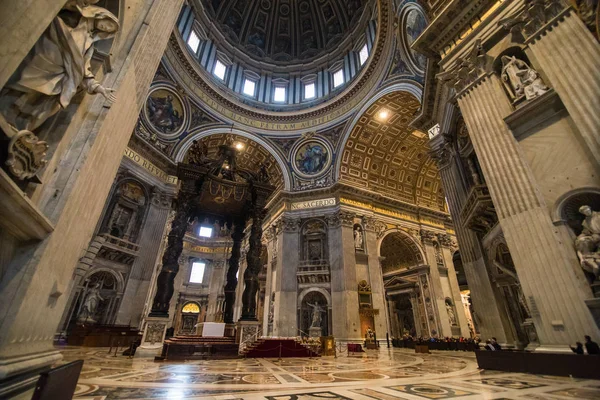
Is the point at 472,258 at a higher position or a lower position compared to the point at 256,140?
lower

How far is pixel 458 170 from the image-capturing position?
8625 mm

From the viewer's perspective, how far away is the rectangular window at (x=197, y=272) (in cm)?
2595

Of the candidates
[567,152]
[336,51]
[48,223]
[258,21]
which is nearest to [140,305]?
[48,223]

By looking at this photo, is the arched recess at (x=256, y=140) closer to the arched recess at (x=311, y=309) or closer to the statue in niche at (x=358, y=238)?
the statue in niche at (x=358, y=238)

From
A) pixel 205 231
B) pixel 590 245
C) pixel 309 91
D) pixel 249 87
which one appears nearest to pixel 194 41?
pixel 249 87

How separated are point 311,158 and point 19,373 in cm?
1826

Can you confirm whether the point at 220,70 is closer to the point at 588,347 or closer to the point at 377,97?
the point at 377,97

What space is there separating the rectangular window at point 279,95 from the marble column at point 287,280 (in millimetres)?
10119

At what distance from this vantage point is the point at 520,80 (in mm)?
5691

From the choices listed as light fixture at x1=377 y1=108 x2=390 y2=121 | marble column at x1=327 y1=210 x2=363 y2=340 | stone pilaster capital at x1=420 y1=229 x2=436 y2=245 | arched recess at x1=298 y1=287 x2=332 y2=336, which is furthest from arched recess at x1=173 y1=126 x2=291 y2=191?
stone pilaster capital at x1=420 y1=229 x2=436 y2=245

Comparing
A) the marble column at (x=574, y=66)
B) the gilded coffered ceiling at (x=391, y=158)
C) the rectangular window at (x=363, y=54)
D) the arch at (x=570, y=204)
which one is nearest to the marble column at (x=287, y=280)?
the gilded coffered ceiling at (x=391, y=158)

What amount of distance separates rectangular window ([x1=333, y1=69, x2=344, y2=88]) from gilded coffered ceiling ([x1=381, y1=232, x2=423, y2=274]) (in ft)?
39.3

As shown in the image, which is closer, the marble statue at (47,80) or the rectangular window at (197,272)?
the marble statue at (47,80)

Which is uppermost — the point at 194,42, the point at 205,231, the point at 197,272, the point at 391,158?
the point at 194,42
